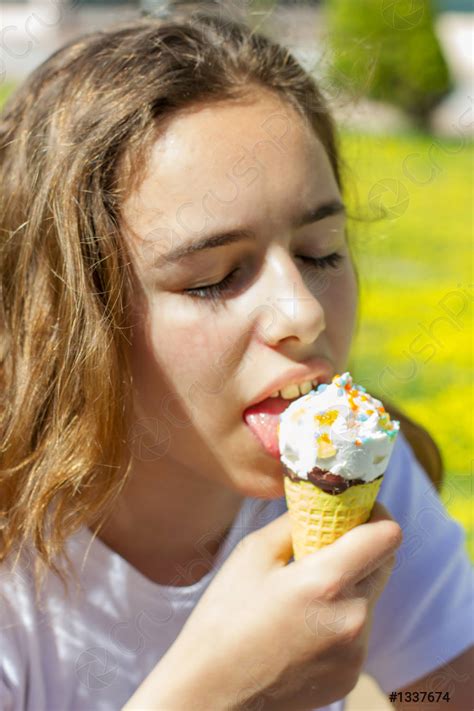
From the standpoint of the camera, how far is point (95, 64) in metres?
1.58

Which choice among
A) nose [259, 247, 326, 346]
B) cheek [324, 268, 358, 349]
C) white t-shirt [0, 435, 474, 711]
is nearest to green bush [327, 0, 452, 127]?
white t-shirt [0, 435, 474, 711]

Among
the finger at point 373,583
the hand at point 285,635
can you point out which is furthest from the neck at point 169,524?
the finger at point 373,583

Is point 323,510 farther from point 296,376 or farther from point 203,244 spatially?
point 203,244

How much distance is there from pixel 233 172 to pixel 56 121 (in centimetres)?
34

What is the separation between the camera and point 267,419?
1.42 m

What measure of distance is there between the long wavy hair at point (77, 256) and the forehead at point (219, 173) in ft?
0.11

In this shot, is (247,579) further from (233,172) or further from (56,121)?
(56,121)

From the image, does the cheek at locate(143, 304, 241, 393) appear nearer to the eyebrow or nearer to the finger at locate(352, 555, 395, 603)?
the eyebrow

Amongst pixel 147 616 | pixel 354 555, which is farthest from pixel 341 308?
pixel 147 616

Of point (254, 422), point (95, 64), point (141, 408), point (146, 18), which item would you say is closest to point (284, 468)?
point (254, 422)

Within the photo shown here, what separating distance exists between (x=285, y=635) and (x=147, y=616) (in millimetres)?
396

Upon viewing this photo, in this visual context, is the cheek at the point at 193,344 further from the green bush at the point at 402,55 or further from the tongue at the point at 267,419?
the green bush at the point at 402,55

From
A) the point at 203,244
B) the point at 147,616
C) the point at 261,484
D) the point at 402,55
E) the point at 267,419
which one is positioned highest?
the point at 203,244

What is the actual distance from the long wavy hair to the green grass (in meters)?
0.61
